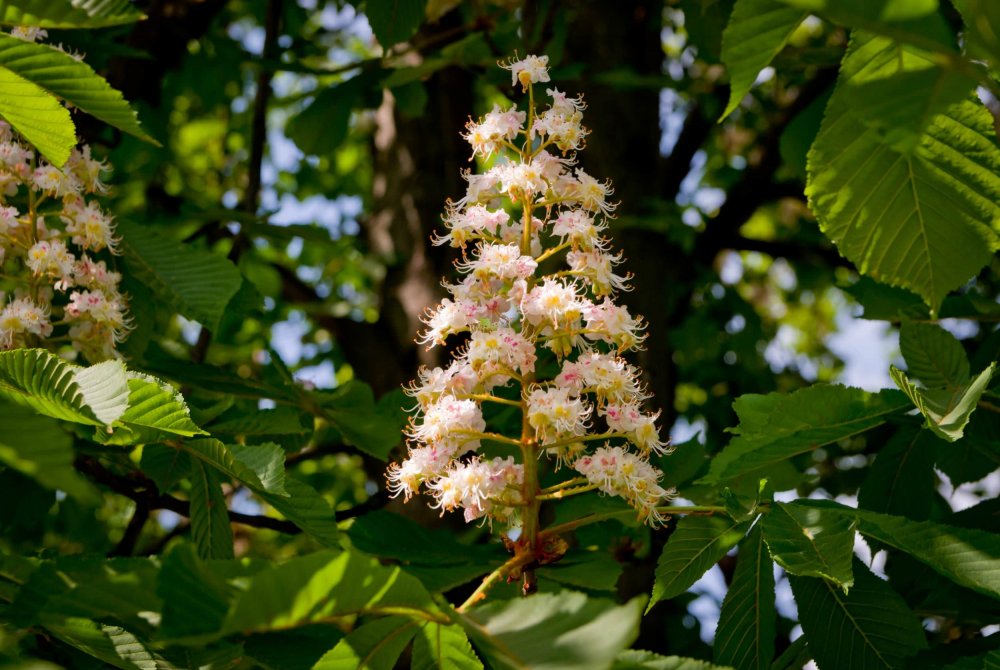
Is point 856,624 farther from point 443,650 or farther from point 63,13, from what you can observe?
point 63,13

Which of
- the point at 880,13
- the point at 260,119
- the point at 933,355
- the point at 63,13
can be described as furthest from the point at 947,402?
the point at 260,119

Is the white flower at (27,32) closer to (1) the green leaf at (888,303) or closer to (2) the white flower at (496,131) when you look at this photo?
(2) the white flower at (496,131)

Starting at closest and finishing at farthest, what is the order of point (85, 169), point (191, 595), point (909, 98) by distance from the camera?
point (909, 98), point (191, 595), point (85, 169)

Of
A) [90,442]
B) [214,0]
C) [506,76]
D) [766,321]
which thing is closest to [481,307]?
[90,442]

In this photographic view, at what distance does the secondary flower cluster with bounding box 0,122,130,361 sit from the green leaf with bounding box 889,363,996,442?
1.57m

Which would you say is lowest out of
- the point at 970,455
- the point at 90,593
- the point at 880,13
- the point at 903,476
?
the point at 970,455

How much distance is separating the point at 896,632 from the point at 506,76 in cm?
185

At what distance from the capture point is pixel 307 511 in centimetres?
165

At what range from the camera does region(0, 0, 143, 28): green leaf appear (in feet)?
4.35

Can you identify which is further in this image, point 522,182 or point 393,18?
point 393,18

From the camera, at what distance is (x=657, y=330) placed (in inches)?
147

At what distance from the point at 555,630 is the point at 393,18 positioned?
2019mm

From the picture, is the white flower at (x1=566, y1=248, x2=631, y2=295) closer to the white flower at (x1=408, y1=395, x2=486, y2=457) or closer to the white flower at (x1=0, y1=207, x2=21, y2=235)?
the white flower at (x1=408, y1=395, x2=486, y2=457)

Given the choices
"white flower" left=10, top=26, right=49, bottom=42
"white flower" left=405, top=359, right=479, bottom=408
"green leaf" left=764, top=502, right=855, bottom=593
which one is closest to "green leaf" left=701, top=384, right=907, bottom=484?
"green leaf" left=764, top=502, right=855, bottom=593
